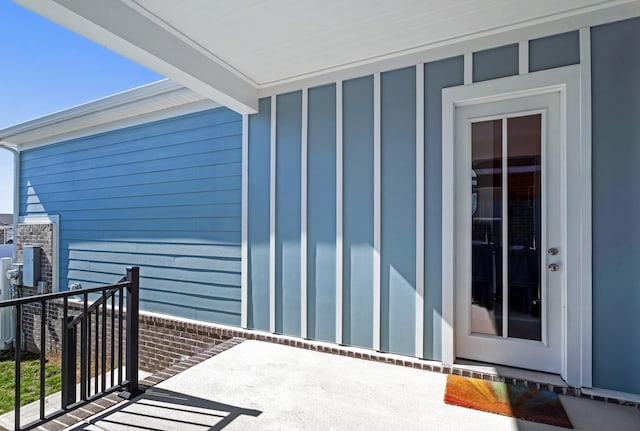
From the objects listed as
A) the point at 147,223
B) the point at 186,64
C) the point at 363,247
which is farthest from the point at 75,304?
the point at 363,247

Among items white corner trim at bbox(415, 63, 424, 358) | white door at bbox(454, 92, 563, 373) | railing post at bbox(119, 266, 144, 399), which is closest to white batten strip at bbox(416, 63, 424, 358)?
white corner trim at bbox(415, 63, 424, 358)

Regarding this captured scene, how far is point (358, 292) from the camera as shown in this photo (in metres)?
3.02

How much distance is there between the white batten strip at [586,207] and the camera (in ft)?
7.39

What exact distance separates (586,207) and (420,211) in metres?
1.11

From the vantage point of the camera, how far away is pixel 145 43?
2350 millimetres

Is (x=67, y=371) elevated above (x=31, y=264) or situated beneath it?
situated beneath

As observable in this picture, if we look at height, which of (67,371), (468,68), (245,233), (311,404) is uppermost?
(468,68)

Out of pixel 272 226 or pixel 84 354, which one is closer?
pixel 84 354

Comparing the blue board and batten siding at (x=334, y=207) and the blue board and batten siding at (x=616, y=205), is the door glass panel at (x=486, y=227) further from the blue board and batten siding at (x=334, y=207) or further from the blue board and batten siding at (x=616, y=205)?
the blue board and batten siding at (x=616, y=205)

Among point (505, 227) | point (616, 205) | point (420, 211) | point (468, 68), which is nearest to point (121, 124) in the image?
point (420, 211)

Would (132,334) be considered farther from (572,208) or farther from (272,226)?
(572,208)

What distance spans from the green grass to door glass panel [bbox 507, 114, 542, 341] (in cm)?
510

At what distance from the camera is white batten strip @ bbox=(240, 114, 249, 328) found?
3.56 metres

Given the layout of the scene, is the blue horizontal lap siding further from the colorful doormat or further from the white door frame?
the white door frame
